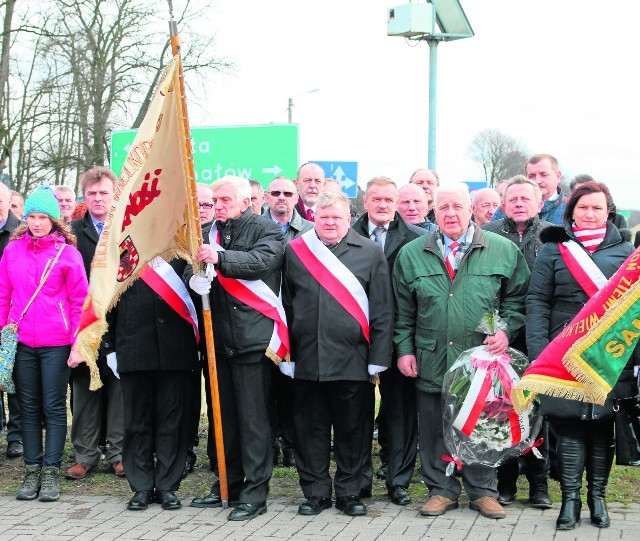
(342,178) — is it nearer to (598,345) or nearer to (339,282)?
(339,282)

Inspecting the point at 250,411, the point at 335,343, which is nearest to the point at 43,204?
the point at 250,411

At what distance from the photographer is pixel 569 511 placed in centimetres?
581

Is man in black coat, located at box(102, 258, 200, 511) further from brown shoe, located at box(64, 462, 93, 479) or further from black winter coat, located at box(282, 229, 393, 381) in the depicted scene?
brown shoe, located at box(64, 462, 93, 479)

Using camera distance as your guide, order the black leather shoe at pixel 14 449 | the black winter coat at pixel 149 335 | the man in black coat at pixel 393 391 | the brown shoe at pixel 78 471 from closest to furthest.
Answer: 1. the black winter coat at pixel 149 335
2. the man in black coat at pixel 393 391
3. the brown shoe at pixel 78 471
4. the black leather shoe at pixel 14 449

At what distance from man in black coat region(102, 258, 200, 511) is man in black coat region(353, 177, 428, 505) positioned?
1.21 meters

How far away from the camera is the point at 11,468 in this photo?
766 centimetres

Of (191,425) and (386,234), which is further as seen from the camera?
(386,234)

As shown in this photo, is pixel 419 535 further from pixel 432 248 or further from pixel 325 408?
pixel 432 248

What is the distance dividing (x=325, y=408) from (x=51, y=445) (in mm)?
1887

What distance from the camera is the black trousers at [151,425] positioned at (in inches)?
253

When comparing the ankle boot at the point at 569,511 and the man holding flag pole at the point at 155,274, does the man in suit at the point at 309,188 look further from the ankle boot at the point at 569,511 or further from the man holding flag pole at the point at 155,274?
the ankle boot at the point at 569,511

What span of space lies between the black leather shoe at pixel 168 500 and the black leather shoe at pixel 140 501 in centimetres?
7

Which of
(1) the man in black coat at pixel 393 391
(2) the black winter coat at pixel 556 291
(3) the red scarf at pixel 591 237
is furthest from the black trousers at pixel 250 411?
(3) the red scarf at pixel 591 237

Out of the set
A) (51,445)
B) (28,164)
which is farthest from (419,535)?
(28,164)
